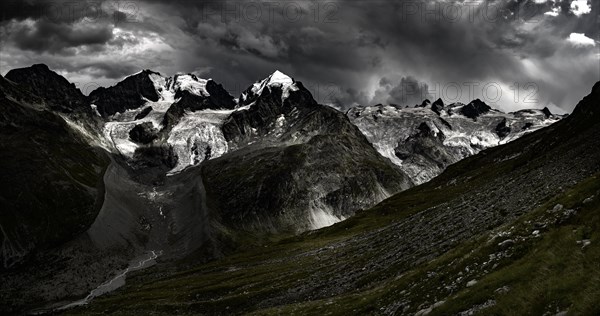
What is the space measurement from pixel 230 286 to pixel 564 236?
256 ft

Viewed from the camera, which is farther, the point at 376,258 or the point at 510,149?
the point at 510,149

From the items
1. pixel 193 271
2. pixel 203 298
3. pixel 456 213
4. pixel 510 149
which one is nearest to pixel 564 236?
pixel 456 213

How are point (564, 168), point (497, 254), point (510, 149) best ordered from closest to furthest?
point (497, 254), point (564, 168), point (510, 149)

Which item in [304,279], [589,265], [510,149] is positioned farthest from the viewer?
[510,149]

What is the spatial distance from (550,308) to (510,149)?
655 ft

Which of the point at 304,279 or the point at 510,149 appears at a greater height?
the point at 510,149

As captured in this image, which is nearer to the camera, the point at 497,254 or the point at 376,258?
the point at 497,254

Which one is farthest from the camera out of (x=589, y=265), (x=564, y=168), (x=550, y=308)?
(x=564, y=168)

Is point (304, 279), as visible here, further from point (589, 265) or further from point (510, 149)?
point (510, 149)

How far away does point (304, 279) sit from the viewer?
70.8m

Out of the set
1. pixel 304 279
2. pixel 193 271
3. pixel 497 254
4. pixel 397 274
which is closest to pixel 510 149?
pixel 193 271

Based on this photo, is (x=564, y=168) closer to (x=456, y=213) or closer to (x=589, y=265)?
(x=456, y=213)

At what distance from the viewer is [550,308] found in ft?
59.5

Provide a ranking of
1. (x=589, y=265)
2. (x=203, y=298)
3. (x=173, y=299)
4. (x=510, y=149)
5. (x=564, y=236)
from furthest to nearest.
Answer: (x=510, y=149) → (x=173, y=299) → (x=203, y=298) → (x=564, y=236) → (x=589, y=265)
